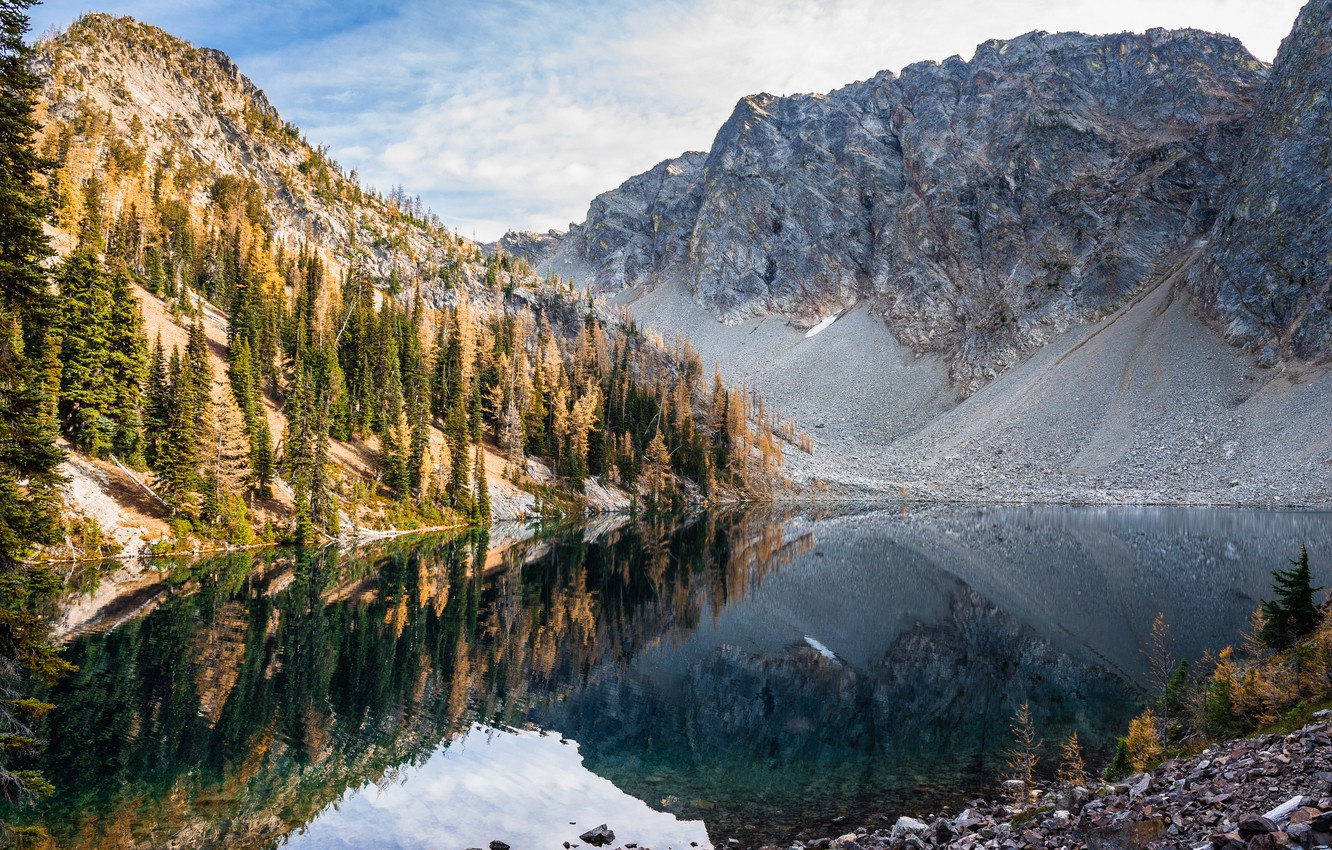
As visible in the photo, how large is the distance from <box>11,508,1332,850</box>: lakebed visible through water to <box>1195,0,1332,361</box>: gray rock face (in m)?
101

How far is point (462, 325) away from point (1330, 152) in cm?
15181

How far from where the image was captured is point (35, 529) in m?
12.6

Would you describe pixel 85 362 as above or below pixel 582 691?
above

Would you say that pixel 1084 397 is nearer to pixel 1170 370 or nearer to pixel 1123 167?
pixel 1170 370

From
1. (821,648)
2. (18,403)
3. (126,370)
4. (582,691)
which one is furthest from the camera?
(126,370)

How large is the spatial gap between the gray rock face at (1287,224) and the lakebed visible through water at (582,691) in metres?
101

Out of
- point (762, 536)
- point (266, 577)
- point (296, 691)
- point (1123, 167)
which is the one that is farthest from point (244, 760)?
point (1123, 167)

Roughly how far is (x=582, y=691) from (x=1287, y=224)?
163079mm

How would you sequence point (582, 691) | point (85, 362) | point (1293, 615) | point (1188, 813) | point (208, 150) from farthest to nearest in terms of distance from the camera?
point (208, 150) < point (85, 362) < point (582, 691) < point (1293, 615) < point (1188, 813)

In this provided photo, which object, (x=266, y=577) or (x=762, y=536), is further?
(x=762, y=536)

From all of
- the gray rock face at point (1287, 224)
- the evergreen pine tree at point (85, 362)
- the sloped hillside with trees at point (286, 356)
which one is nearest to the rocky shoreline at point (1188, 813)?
the sloped hillside with trees at point (286, 356)

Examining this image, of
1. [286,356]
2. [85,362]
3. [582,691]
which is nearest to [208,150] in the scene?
[286,356]

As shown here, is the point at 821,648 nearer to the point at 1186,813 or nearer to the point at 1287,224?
the point at 1186,813

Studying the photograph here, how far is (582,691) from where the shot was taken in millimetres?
26828
